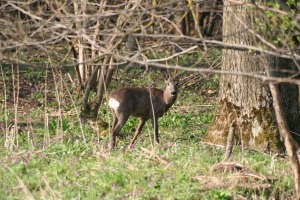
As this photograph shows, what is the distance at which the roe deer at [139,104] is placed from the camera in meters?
12.0

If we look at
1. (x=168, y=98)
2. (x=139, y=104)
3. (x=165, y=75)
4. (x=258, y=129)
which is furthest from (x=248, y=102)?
(x=165, y=75)

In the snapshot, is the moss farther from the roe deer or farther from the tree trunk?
the roe deer

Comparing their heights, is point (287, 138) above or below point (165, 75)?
above

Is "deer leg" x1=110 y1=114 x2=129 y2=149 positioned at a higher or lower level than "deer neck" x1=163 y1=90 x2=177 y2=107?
lower

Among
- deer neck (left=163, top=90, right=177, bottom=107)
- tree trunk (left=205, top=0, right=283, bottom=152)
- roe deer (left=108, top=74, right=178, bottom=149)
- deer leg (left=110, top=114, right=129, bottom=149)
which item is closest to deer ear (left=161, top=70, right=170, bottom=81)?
roe deer (left=108, top=74, right=178, bottom=149)

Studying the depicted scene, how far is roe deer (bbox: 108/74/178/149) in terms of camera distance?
12.0 meters

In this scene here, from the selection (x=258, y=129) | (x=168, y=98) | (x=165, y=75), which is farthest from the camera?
(x=165, y=75)

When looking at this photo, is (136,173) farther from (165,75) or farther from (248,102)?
(165,75)

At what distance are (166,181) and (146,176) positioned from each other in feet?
0.79

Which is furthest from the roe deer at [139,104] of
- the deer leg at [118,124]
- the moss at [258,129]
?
the moss at [258,129]

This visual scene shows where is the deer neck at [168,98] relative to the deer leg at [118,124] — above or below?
above

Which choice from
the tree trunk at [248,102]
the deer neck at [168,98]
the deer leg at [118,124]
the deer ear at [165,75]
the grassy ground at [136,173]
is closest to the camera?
the grassy ground at [136,173]

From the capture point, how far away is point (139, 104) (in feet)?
40.3

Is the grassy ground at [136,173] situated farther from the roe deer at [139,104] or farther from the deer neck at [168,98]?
the deer neck at [168,98]
